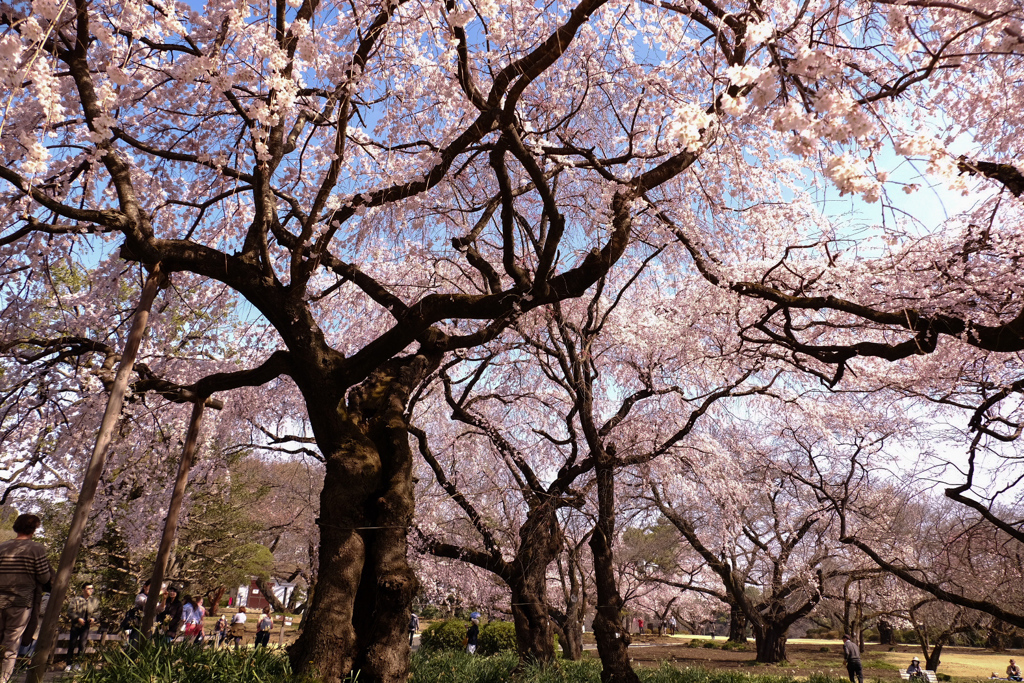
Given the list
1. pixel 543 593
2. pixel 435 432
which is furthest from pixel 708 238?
pixel 435 432

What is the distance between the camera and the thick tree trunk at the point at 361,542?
4668 mm

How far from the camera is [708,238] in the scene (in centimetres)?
777

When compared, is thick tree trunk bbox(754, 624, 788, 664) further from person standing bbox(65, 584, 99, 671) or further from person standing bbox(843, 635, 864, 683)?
person standing bbox(65, 584, 99, 671)

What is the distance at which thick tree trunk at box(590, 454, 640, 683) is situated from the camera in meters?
7.44

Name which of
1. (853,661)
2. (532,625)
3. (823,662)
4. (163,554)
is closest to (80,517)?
(163,554)

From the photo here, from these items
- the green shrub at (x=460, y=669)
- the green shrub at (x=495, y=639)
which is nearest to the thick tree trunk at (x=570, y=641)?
the green shrub at (x=495, y=639)

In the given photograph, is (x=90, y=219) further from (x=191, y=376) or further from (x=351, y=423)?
(x=191, y=376)

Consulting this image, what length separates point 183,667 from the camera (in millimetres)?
4145

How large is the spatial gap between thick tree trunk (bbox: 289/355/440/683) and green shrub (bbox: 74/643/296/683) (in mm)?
260

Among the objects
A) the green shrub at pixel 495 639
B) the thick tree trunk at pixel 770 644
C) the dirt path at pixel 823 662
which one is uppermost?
the green shrub at pixel 495 639

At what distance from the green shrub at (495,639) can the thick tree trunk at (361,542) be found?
1139 centimetres

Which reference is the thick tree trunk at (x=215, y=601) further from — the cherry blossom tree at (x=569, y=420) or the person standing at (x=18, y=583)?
the person standing at (x=18, y=583)

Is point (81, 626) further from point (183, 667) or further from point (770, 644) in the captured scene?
point (770, 644)

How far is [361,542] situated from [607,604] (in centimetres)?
381
